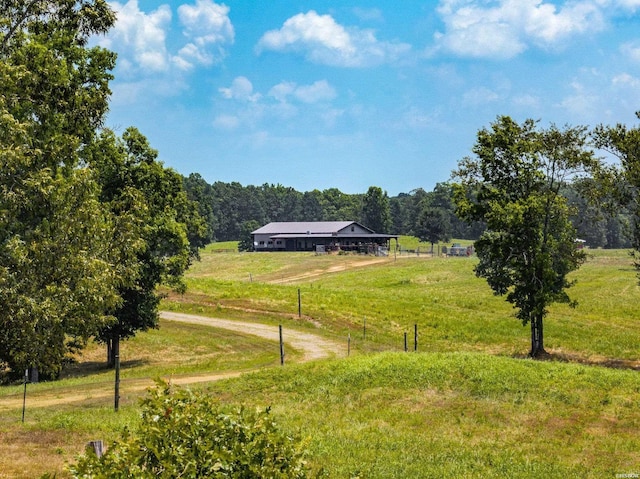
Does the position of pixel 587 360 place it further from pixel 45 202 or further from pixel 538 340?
pixel 45 202

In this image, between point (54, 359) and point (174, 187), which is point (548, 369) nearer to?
point (54, 359)

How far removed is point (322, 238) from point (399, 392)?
11004cm

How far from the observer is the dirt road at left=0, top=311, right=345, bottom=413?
2962 cm

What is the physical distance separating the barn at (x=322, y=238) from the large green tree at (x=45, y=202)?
105317 mm

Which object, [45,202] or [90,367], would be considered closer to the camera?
[45,202]

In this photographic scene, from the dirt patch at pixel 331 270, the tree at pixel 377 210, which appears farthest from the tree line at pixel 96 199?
the tree at pixel 377 210

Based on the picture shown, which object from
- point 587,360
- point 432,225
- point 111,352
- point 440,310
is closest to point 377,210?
point 432,225

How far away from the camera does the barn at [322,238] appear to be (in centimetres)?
13062

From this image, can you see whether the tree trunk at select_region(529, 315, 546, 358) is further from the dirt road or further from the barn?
the barn

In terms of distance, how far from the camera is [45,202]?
18.5m

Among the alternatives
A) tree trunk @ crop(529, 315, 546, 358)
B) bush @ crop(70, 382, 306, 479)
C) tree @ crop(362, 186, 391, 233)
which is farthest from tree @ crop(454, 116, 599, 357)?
tree @ crop(362, 186, 391, 233)

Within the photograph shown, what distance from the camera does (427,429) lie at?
2270cm

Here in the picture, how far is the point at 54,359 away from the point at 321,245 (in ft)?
372

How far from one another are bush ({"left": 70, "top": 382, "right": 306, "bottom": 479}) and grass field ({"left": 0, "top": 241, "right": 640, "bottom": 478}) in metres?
0.62
